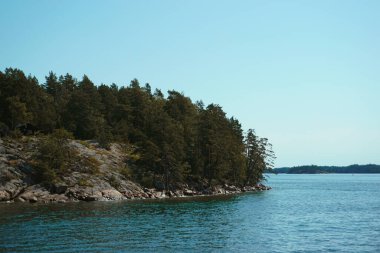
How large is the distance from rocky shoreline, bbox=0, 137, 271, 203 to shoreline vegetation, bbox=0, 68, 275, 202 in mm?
197

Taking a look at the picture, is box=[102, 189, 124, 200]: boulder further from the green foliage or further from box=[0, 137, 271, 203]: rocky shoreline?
the green foliage

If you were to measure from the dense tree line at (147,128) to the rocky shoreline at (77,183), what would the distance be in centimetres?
401

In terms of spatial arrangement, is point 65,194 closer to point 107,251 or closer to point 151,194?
point 151,194

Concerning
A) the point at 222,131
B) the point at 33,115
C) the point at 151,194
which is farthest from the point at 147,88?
the point at 151,194

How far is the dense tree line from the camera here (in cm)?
10444

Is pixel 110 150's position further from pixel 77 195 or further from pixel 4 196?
pixel 4 196

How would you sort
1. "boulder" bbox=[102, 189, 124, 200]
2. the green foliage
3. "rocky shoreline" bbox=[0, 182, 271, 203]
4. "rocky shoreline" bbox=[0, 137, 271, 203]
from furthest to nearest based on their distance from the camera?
"boulder" bbox=[102, 189, 124, 200]
the green foliage
"rocky shoreline" bbox=[0, 137, 271, 203]
"rocky shoreline" bbox=[0, 182, 271, 203]

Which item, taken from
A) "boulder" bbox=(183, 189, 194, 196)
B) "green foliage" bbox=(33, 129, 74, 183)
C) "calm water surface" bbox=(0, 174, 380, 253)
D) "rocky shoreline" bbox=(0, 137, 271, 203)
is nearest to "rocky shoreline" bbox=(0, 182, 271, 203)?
"rocky shoreline" bbox=(0, 137, 271, 203)

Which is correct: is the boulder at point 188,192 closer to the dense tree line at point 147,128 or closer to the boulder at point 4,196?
the dense tree line at point 147,128

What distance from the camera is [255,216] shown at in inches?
2488

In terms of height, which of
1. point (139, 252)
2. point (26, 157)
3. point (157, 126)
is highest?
point (157, 126)

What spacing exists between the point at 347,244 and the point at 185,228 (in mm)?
18966

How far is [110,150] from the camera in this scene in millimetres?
113188

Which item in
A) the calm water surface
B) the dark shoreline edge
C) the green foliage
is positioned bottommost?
the calm water surface
